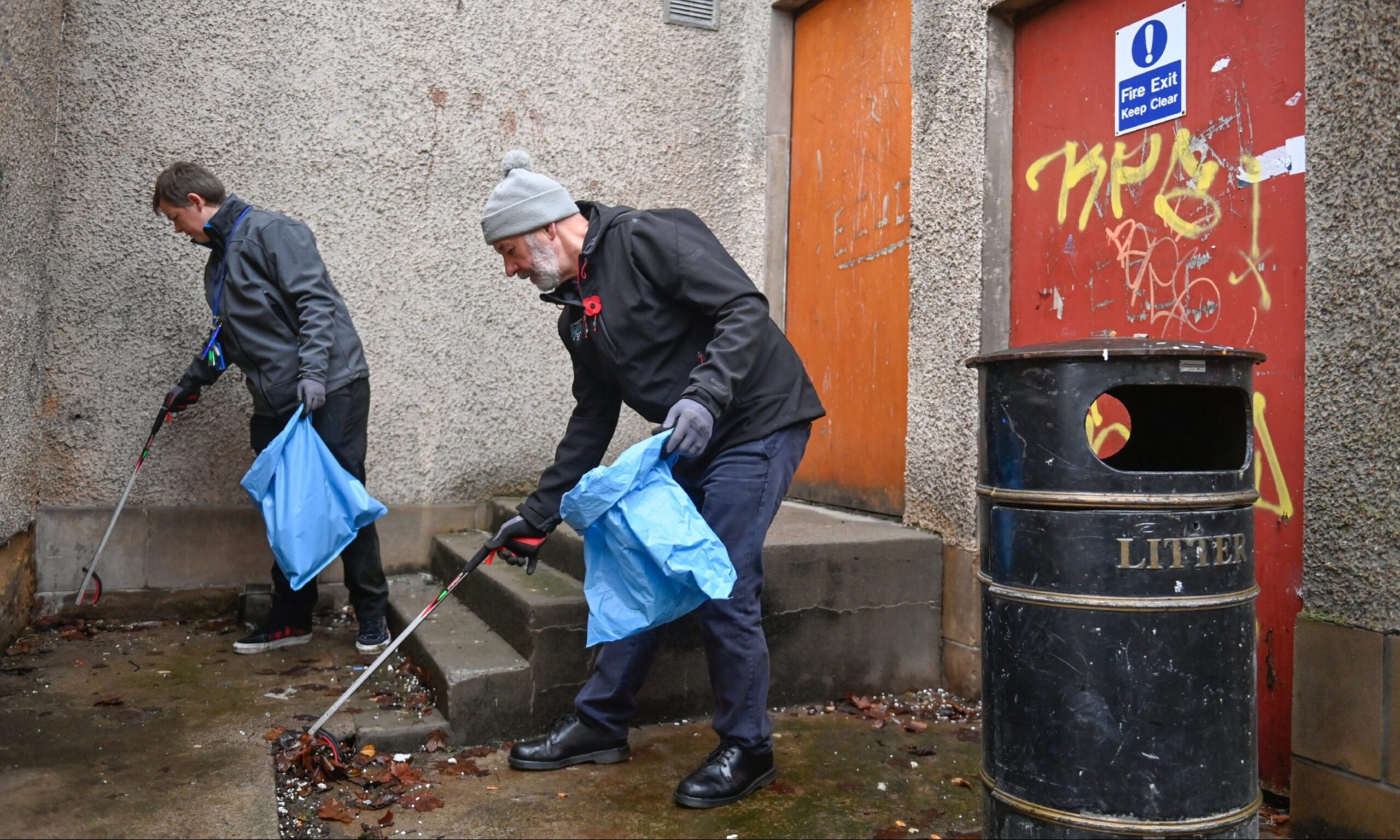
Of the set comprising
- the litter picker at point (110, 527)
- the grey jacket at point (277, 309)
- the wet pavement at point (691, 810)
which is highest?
the grey jacket at point (277, 309)

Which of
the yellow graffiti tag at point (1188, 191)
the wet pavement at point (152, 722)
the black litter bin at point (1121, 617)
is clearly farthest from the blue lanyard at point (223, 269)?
the yellow graffiti tag at point (1188, 191)

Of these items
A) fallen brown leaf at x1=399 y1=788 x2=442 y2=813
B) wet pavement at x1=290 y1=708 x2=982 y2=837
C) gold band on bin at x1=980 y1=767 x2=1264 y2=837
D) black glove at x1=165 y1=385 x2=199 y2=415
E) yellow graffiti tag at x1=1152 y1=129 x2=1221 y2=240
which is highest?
yellow graffiti tag at x1=1152 y1=129 x2=1221 y2=240

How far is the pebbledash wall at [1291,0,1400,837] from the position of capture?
2615 millimetres

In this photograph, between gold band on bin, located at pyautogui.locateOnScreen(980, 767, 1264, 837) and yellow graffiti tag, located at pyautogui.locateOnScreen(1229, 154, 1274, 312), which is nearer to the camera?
gold band on bin, located at pyautogui.locateOnScreen(980, 767, 1264, 837)

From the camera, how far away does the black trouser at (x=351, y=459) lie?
4293 millimetres

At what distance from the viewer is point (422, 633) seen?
400 cm

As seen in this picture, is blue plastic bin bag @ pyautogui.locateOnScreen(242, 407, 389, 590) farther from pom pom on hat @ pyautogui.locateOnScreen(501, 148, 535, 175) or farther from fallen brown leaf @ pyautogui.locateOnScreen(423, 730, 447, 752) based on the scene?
pom pom on hat @ pyautogui.locateOnScreen(501, 148, 535, 175)

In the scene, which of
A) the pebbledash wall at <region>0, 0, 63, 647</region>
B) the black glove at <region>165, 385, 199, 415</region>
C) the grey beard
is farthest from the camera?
the black glove at <region>165, 385, 199, 415</region>

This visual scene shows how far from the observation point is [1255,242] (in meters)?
3.18

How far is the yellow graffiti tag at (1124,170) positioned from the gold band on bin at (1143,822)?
86.5 inches

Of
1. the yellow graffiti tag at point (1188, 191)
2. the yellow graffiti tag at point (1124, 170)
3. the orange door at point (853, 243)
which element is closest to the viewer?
the yellow graffiti tag at point (1188, 191)

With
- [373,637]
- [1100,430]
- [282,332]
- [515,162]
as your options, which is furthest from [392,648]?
[1100,430]

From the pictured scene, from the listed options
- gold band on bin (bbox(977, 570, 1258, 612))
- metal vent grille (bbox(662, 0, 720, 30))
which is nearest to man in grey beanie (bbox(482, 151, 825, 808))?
gold band on bin (bbox(977, 570, 1258, 612))

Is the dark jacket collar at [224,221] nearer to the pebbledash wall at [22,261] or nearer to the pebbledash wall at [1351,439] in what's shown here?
the pebbledash wall at [22,261]
